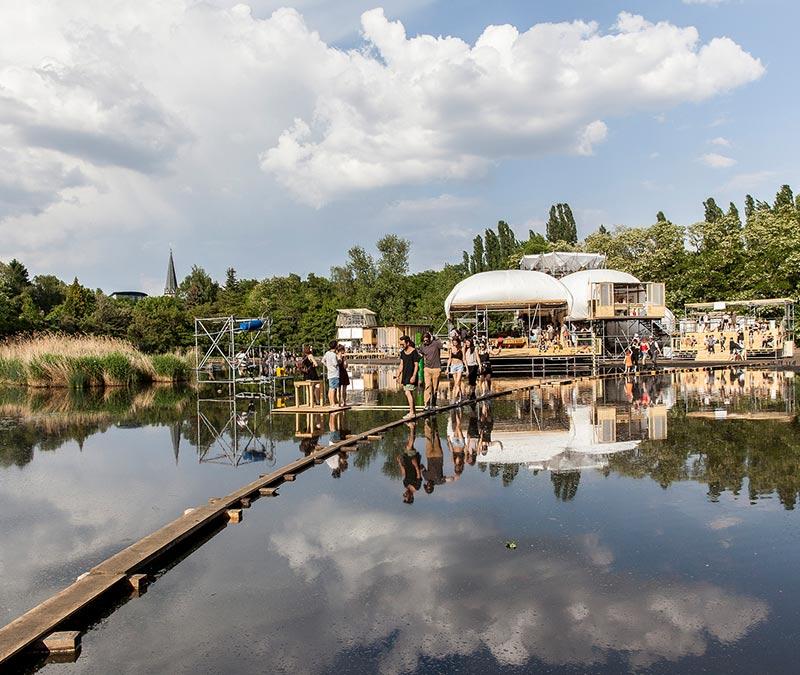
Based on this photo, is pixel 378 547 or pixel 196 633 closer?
pixel 196 633

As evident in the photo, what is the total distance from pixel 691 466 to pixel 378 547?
5159mm

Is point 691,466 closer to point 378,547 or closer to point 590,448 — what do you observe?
point 590,448

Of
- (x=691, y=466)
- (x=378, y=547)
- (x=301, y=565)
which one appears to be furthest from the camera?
(x=691, y=466)

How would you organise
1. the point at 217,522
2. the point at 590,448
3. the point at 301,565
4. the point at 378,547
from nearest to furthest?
the point at 301,565
the point at 378,547
the point at 217,522
the point at 590,448

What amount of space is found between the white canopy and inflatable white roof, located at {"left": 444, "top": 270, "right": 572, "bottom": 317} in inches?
527

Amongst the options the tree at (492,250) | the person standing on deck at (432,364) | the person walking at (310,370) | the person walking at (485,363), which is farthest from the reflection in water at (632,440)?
the tree at (492,250)

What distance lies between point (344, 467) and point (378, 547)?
3.93 m

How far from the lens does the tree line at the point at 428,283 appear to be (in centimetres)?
4758

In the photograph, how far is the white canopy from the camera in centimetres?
5116

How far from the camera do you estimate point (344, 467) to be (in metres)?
10.5

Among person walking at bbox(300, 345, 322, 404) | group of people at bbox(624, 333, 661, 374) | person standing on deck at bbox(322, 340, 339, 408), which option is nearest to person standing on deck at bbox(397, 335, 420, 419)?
person standing on deck at bbox(322, 340, 339, 408)

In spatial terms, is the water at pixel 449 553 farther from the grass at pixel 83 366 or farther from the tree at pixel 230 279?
the tree at pixel 230 279

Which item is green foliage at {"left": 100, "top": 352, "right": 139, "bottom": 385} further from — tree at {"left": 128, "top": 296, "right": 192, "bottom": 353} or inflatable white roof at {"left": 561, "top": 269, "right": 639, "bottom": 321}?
inflatable white roof at {"left": 561, "top": 269, "right": 639, "bottom": 321}

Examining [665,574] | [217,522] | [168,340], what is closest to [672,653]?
[665,574]
